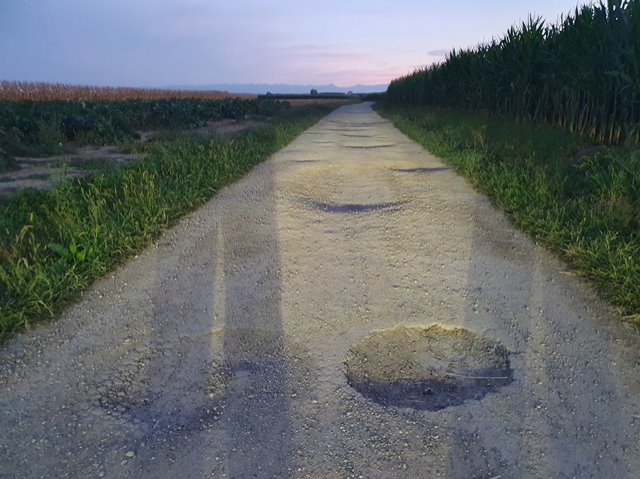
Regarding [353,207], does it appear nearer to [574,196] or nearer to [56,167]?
[574,196]

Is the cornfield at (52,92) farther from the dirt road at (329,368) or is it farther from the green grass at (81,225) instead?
the dirt road at (329,368)

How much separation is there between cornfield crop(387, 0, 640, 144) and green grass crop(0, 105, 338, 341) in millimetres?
6170

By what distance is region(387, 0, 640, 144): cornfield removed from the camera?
320 inches

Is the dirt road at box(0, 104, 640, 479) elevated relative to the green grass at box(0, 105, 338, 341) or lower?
lower

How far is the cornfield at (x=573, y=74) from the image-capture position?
813 cm

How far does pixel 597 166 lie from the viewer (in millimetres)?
6438

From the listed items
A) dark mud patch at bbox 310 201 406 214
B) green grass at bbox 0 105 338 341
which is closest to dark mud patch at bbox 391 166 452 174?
dark mud patch at bbox 310 201 406 214

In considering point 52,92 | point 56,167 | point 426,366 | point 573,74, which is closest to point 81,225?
point 426,366

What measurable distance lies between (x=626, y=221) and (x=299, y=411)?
12.2 ft

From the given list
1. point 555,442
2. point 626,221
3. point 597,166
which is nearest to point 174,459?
point 555,442

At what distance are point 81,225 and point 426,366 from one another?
3.33 m

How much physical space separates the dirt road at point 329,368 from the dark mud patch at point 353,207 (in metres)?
0.93

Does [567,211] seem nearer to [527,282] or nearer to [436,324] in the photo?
[527,282]

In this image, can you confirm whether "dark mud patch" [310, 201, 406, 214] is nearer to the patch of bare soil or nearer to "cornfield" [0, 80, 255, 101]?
the patch of bare soil
